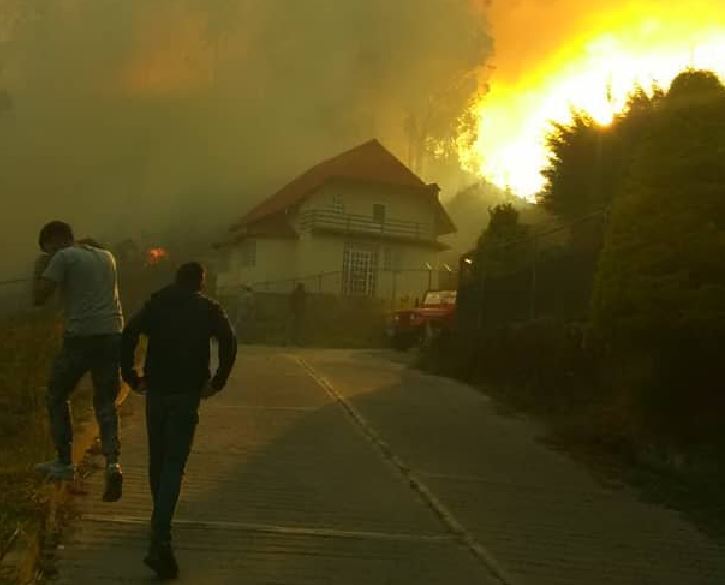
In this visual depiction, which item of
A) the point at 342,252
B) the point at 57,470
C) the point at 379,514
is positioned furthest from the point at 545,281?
the point at 342,252

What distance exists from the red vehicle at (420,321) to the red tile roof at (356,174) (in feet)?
67.1

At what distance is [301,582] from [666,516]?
14.6 feet

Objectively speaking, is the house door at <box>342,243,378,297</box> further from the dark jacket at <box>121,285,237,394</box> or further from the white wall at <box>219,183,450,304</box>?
the dark jacket at <box>121,285,237,394</box>

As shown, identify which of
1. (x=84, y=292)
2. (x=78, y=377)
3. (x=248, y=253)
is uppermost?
(x=248, y=253)

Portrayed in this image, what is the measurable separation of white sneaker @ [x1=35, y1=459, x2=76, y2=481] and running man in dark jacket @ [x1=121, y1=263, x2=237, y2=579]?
1.34m

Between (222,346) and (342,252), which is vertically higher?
(342,252)

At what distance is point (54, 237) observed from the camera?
7.60m

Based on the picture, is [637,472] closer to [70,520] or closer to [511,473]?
[511,473]

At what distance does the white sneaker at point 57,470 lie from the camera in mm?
7449

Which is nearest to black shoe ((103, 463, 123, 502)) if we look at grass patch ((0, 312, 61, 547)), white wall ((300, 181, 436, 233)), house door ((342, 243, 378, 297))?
grass patch ((0, 312, 61, 547))

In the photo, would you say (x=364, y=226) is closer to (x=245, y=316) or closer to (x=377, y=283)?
(x=377, y=283)

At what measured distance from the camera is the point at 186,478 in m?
9.02

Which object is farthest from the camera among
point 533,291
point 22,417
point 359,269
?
point 359,269

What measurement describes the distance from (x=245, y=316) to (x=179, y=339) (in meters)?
33.3
